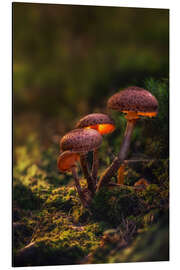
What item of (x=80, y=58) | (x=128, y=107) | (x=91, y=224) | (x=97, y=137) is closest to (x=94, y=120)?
(x=97, y=137)

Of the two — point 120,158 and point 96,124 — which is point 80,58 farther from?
point 120,158

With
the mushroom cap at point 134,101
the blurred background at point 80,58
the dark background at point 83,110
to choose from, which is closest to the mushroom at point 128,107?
the mushroom cap at point 134,101

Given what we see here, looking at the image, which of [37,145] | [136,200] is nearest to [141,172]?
[136,200]

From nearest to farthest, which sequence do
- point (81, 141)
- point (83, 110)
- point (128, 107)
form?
1. point (81, 141)
2. point (128, 107)
3. point (83, 110)

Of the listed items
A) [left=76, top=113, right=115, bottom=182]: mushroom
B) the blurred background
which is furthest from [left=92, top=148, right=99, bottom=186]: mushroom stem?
the blurred background

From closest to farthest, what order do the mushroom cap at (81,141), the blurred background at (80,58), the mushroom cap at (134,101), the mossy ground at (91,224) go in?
the mushroom cap at (81,141) → the mushroom cap at (134,101) → the mossy ground at (91,224) → the blurred background at (80,58)

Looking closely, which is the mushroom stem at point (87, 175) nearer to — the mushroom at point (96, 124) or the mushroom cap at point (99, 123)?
the mushroom at point (96, 124)

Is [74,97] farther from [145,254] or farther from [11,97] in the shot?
[145,254]
